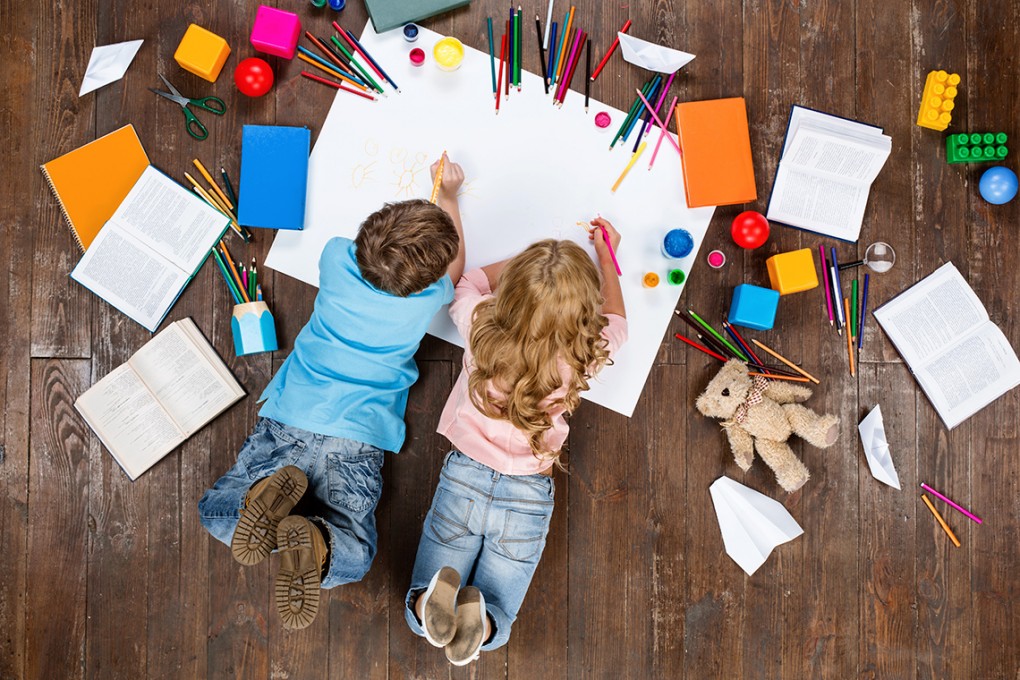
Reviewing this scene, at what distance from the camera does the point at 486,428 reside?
1343 mm

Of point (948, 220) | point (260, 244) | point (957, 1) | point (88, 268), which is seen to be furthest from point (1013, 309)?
point (88, 268)

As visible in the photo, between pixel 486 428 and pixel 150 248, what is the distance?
850mm

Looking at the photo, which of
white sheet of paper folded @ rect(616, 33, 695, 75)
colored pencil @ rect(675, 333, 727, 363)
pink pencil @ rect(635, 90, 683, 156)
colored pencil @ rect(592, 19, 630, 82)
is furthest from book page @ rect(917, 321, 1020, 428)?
colored pencil @ rect(592, 19, 630, 82)

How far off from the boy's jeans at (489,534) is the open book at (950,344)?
0.90 m

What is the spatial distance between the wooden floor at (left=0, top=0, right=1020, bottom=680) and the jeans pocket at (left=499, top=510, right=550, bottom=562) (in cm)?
13

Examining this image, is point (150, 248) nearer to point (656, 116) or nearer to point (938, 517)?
point (656, 116)

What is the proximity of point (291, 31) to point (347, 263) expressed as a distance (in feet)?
1.97

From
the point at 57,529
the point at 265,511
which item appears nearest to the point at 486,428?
the point at 265,511

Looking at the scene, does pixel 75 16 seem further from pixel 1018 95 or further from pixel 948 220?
pixel 1018 95

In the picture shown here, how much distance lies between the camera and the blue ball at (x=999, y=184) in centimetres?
151

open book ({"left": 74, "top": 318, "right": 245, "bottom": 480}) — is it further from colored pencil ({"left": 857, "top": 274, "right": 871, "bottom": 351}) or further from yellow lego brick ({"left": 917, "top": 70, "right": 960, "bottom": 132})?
yellow lego brick ({"left": 917, "top": 70, "right": 960, "bottom": 132})

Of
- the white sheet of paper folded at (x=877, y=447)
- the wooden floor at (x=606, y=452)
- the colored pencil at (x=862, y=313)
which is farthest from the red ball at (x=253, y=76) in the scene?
the white sheet of paper folded at (x=877, y=447)

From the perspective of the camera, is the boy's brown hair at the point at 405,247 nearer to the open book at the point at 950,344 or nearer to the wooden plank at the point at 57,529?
the wooden plank at the point at 57,529

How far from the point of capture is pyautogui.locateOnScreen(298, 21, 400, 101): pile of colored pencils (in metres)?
1.46
